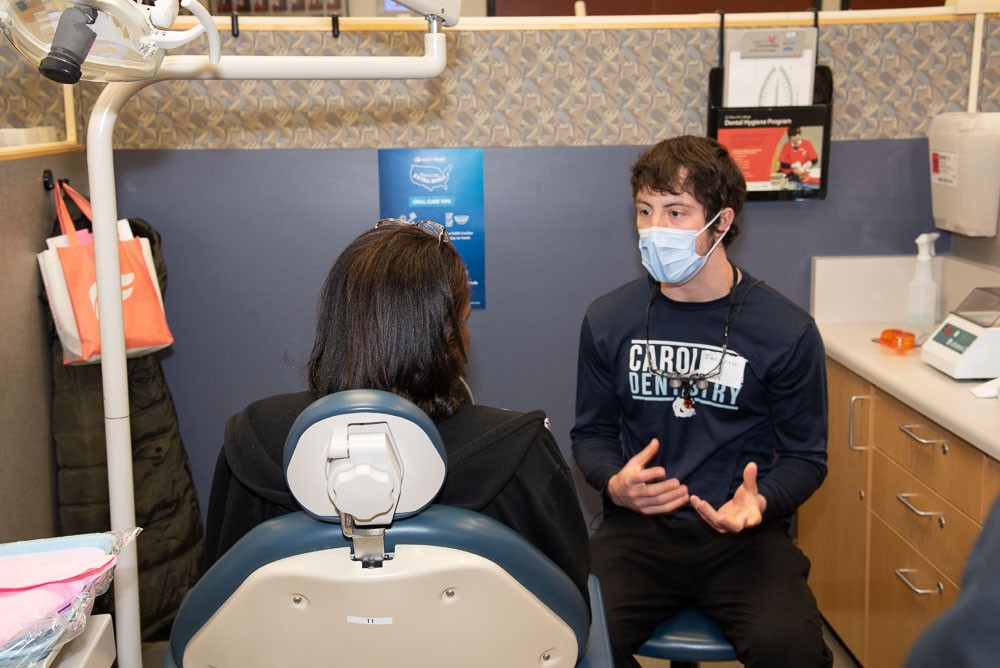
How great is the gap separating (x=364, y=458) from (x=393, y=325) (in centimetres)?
35

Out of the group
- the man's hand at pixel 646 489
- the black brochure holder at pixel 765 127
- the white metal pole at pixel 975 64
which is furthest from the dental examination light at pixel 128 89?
the white metal pole at pixel 975 64

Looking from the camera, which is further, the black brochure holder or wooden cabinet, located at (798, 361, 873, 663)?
the black brochure holder

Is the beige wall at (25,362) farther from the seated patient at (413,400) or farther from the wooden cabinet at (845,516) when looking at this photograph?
the wooden cabinet at (845,516)

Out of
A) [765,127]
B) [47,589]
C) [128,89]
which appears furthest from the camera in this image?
[765,127]

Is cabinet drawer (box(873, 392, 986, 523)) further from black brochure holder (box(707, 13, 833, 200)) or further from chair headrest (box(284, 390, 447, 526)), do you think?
chair headrest (box(284, 390, 447, 526))

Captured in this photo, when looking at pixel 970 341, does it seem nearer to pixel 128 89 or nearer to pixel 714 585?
pixel 714 585

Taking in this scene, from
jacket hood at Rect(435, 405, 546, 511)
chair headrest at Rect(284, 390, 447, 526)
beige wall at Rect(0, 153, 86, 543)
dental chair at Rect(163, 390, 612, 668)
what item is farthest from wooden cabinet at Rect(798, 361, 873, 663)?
beige wall at Rect(0, 153, 86, 543)

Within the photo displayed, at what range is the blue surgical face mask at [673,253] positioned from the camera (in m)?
1.95

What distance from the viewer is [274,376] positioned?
2.69 meters

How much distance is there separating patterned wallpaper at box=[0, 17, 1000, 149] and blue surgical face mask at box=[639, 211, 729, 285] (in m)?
0.69

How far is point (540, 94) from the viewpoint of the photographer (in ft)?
8.39

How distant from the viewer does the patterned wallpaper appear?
2523 mm

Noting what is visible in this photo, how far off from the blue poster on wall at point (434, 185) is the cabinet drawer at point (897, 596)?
1241 millimetres

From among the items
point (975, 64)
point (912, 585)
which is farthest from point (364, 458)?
point (975, 64)
